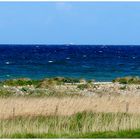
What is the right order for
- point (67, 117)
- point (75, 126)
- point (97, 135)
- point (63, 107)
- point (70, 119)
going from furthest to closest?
point (63, 107)
point (67, 117)
point (70, 119)
point (75, 126)
point (97, 135)

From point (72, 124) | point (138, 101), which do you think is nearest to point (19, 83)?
point (138, 101)

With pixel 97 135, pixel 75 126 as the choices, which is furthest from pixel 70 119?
pixel 97 135

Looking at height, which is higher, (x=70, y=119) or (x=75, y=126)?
(x=70, y=119)

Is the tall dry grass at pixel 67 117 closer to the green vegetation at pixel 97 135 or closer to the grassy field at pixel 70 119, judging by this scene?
the grassy field at pixel 70 119

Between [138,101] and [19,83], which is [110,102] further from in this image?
[19,83]

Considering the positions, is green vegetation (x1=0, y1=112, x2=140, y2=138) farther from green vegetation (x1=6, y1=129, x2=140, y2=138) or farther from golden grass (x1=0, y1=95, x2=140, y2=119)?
Answer: golden grass (x1=0, y1=95, x2=140, y2=119)

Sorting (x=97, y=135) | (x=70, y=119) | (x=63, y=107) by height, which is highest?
(x=63, y=107)

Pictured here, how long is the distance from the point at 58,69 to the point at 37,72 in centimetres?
Result: 658

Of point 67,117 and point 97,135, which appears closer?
point 97,135

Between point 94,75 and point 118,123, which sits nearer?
point 118,123

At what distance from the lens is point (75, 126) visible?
15.1 metres

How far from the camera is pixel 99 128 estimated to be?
48.1 feet

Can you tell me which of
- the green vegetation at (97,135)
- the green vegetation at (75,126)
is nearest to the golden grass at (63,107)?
the green vegetation at (75,126)

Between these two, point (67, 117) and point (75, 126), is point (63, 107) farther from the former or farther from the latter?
point (75, 126)
